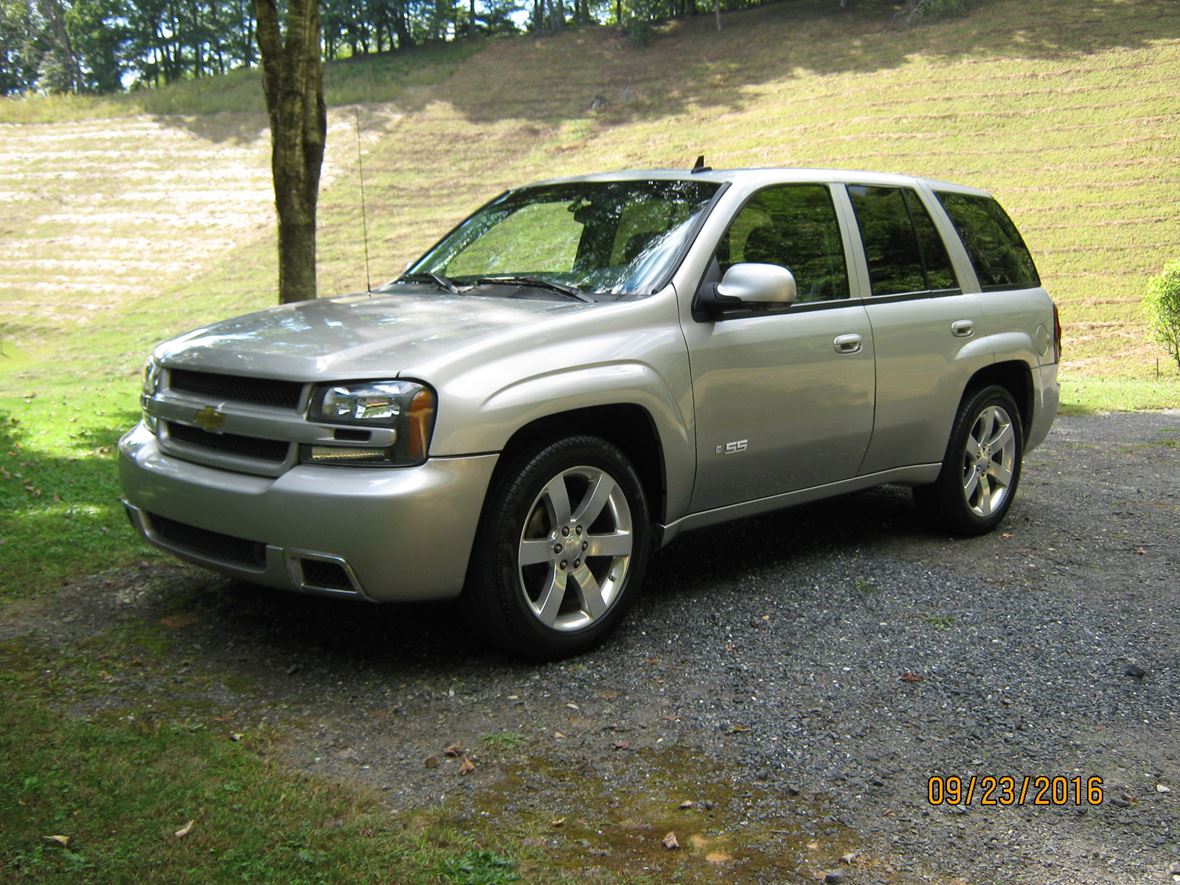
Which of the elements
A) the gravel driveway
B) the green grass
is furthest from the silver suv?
the green grass

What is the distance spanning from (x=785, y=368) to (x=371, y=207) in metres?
31.2

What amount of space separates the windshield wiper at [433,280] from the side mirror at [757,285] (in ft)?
4.00

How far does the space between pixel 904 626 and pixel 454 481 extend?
212 cm

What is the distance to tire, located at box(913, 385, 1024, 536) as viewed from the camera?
602cm

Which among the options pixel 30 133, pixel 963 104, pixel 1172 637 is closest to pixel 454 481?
pixel 1172 637

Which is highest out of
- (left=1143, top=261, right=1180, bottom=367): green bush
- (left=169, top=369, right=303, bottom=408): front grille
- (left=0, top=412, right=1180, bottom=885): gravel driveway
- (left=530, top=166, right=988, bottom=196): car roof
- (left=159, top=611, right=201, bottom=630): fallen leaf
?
(left=530, top=166, right=988, bottom=196): car roof

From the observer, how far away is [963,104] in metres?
33.5

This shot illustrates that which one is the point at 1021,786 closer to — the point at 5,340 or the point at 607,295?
the point at 607,295

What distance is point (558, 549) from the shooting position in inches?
166

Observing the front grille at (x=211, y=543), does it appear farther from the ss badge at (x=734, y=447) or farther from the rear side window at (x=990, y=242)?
the rear side window at (x=990, y=242)

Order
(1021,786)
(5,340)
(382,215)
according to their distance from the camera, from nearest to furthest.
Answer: (1021,786), (5,340), (382,215)

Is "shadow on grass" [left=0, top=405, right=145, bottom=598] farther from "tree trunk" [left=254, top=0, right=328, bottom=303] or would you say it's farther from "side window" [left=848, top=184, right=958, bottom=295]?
"side window" [left=848, top=184, right=958, bottom=295]

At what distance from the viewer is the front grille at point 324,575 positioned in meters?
3.84

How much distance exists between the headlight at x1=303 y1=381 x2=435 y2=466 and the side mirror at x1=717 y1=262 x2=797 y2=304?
1.43 m
